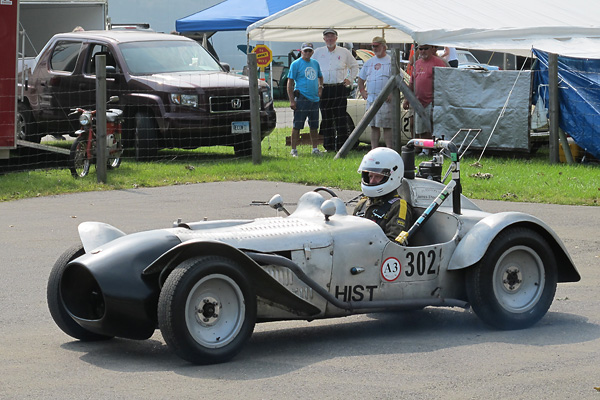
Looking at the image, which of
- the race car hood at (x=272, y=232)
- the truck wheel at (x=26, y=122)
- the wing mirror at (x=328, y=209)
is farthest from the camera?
the truck wheel at (x=26, y=122)

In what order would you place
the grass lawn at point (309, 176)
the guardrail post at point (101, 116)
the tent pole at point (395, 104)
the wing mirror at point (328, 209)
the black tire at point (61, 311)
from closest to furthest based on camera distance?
1. the black tire at point (61, 311)
2. the wing mirror at point (328, 209)
3. the grass lawn at point (309, 176)
4. the guardrail post at point (101, 116)
5. the tent pole at point (395, 104)

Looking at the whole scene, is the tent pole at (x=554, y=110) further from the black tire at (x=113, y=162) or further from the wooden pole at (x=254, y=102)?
the black tire at (x=113, y=162)

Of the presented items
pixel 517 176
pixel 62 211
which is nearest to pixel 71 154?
pixel 62 211

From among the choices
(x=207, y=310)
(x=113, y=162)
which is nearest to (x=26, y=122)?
(x=113, y=162)

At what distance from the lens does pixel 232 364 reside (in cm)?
571

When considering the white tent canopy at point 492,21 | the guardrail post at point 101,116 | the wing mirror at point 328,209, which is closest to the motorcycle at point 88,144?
the guardrail post at point 101,116

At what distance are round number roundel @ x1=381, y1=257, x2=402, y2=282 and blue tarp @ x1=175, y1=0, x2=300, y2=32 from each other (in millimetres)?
19113

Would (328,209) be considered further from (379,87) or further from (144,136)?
(379,87)

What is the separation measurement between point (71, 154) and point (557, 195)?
668cm

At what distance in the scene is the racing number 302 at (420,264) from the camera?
6523mm

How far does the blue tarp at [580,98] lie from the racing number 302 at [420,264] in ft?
32.5

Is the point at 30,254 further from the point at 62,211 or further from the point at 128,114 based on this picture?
the point at 128,114

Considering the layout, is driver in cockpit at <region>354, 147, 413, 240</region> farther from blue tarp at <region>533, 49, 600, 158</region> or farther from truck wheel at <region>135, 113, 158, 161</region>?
blue tarp at <region>533, 49, 600, 158</region>

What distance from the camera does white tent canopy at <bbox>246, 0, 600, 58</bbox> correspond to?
14805mm
